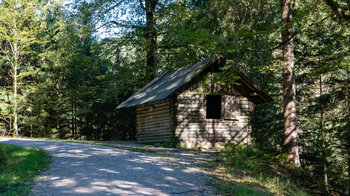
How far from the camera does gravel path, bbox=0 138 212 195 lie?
713cm

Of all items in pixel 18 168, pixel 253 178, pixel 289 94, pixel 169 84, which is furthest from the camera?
pixel 169 84

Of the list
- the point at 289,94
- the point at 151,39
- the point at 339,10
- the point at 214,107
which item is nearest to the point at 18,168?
the point at 339,10

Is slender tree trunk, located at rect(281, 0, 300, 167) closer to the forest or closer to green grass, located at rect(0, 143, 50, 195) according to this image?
the forest

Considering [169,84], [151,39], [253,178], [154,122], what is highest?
[151,39]

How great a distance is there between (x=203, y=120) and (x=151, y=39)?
8.30 m

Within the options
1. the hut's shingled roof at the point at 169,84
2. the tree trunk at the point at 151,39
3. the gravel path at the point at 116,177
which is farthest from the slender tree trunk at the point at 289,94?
the tree trunk at the point at 151,39

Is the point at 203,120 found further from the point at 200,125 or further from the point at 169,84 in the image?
the point at 169,84

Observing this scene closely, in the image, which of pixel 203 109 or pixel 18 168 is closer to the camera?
pixel 18 168

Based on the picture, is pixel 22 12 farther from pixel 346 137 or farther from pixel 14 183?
pixel 346 137

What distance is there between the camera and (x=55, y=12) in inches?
1108

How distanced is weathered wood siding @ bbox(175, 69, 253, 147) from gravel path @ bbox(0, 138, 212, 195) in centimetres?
667

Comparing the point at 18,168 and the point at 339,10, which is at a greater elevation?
the point at 339,10

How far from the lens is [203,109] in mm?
18766

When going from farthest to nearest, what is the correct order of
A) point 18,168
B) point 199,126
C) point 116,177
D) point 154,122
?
point 154,122 < point 199,126 < point 18,168 < point 116,177
